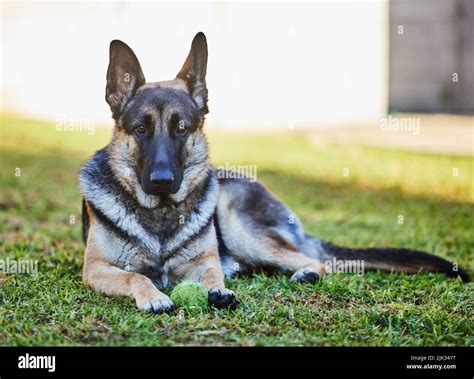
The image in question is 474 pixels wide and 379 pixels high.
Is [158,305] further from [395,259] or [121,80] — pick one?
[395,259]

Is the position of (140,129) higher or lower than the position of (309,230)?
higher

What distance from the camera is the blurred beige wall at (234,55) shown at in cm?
1280

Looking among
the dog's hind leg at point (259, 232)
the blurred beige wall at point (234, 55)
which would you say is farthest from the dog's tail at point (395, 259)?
the blurred beige wall at point (234, 55)

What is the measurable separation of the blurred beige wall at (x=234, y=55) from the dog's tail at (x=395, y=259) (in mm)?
7825

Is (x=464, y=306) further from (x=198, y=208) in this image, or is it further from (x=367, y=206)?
(x=367, y=206)

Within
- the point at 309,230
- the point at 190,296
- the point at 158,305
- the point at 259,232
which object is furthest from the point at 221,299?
the point at 309,230

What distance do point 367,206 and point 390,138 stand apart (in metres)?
3.62

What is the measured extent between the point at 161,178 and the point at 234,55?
917cm

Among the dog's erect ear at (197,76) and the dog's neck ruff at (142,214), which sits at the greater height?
the dog's erect ear at (197,76)

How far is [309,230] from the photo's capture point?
734 cm

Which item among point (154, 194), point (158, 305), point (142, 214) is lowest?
point (158, 305)

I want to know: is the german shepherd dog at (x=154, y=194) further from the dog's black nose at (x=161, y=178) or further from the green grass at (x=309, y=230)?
the green grass at (x=309, y=230)

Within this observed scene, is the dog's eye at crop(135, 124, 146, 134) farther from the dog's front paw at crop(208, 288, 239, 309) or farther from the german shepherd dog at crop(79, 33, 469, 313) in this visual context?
the dog's front paw at crop(208, 288, 239, 309)

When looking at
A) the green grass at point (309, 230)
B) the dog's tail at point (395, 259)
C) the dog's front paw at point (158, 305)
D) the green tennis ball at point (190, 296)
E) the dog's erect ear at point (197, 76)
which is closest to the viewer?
the green grass at point (309, 230)
